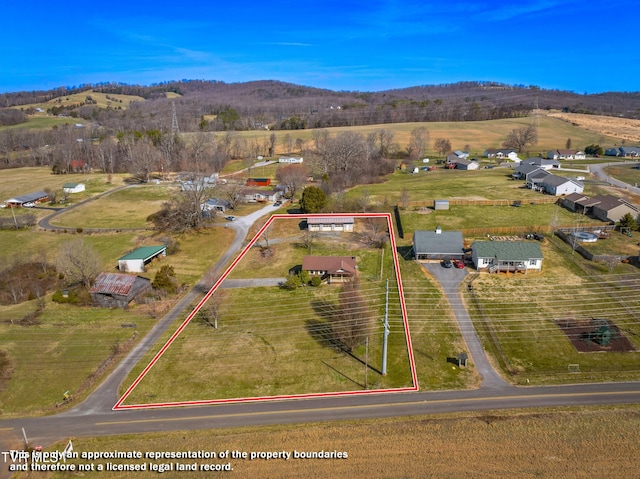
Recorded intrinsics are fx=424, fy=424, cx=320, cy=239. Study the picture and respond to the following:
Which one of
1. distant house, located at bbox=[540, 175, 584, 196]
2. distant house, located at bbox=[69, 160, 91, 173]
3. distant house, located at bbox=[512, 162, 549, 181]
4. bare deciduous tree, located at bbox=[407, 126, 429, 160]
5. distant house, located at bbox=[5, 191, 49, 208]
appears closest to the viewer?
distant house, located at bbox=[540, 175, 584, 196]

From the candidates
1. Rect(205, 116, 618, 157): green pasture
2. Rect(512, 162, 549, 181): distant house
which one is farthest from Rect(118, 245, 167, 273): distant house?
Rect(205, 116, 618, 157): green pasture

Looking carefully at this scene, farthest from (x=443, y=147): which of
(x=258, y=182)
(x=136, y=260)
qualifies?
(x=136, y=260)

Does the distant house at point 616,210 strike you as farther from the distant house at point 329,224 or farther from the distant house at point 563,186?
the distant house at point 329,224

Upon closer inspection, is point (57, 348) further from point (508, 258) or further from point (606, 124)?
point (606, 124)

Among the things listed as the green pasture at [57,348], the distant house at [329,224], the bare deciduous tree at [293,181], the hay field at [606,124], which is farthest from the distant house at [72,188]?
the hay field at [606,124]

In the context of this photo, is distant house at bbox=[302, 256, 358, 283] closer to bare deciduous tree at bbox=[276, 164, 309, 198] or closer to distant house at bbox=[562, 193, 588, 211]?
bare deciduous tree at bbox=[276, 164, 309, 198]
